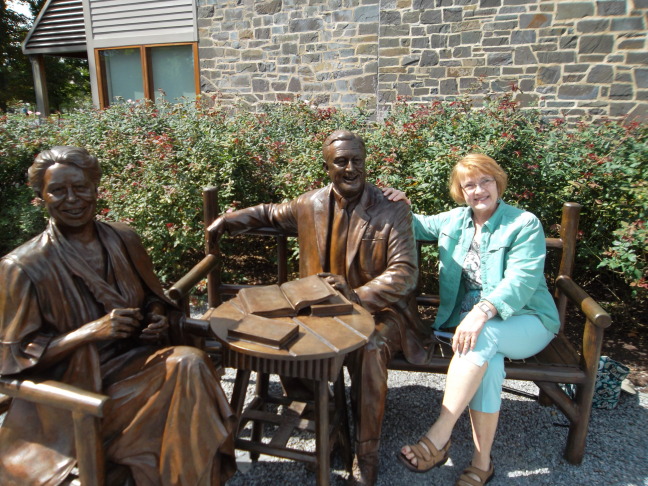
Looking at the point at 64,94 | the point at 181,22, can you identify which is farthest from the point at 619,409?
the point at 64,94

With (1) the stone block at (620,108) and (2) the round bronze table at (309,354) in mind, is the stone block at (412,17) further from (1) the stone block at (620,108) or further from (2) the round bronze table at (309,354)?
(2) the round bronze table at (309,354)

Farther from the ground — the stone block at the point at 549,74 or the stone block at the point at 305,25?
the stone block at the point at 305,25

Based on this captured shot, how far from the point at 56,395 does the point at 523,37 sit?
26.2ft

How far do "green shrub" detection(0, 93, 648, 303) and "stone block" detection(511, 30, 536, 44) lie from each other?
2079 mm

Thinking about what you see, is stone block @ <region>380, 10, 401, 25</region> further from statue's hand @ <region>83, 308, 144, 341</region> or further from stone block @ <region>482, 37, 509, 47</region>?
statue's hand @ <region>83, 308, 144, 341</region>

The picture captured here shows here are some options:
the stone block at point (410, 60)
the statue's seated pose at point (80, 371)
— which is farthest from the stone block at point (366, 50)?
the statue's seated pose at point (80, 371)

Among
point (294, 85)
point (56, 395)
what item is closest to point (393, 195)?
point (56, 395)

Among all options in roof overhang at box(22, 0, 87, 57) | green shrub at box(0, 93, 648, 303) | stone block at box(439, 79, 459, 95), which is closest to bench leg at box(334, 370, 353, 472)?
green shrub at box(0, 93, 648, 303)

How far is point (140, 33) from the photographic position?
10.2 m

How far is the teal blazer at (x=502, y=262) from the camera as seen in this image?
2.63 metres

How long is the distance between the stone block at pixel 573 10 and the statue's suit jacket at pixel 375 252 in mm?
6401

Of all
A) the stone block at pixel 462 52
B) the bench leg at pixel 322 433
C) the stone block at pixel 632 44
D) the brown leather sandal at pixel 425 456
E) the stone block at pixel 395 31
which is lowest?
the brown leather sandal at pixel 425 456

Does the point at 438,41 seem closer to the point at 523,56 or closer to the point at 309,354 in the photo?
the point at 523,56

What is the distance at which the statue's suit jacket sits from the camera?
2.68m
